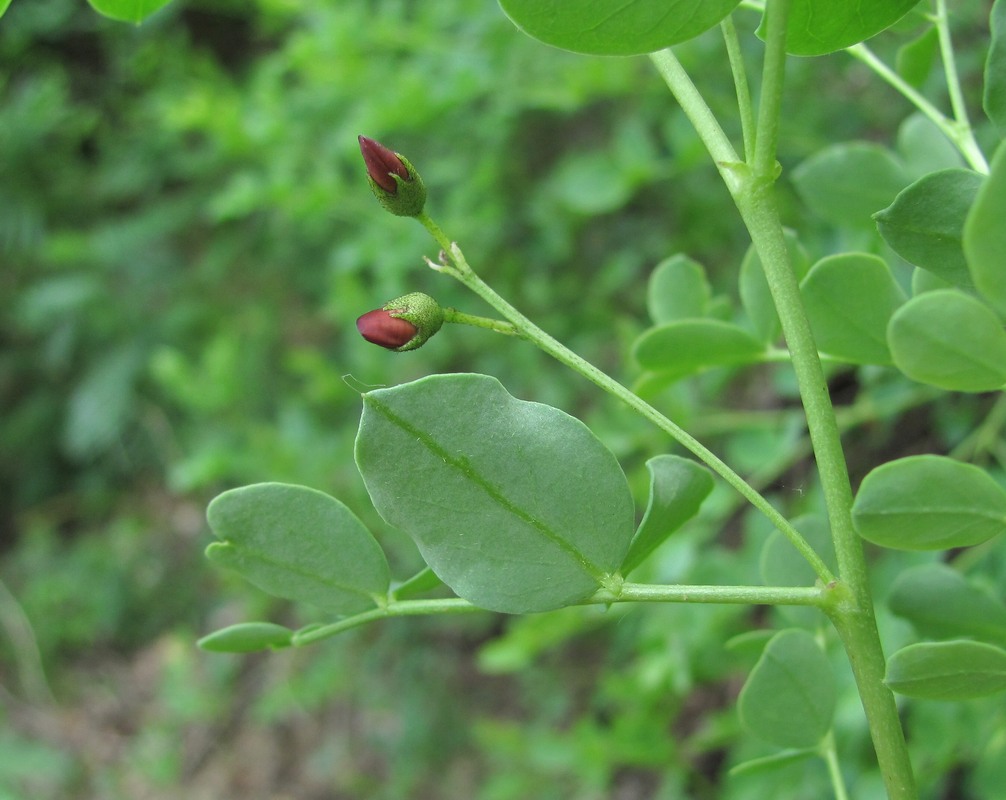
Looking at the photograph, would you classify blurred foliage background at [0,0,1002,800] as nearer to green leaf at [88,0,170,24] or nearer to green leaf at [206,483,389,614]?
green leaf at [206,483,389,614]

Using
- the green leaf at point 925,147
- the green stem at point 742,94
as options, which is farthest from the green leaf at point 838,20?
the green leaf at point 925,147

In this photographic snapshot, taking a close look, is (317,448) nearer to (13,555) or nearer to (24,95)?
(24,95)

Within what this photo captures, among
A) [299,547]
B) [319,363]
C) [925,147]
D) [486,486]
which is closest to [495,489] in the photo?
[486,486]

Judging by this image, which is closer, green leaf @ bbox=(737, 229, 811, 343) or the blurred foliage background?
green leaf @ bbox=(737, 229, 811, 343)

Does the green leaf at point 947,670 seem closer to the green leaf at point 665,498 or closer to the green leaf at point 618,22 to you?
the green leaf at point 665,498

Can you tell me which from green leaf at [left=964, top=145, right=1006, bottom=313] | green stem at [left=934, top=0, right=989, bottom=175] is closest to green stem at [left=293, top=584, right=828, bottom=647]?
green leaf at [left=964, top=145, right=1006, bottom=313]

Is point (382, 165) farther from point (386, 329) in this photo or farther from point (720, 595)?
point (720, 595)
